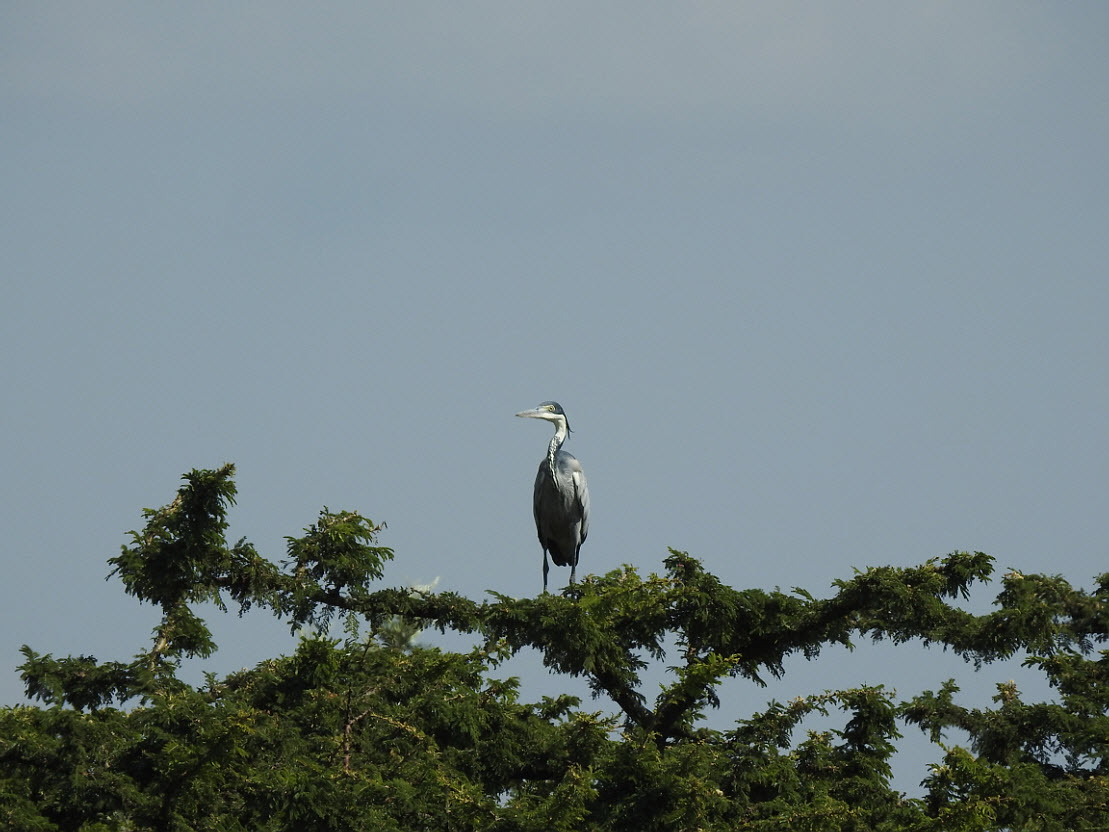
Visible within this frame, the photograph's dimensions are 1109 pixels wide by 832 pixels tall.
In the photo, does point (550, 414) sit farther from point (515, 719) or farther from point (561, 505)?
point (515, 719)

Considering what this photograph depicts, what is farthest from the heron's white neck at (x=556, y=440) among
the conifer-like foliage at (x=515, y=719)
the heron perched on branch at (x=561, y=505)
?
the conifer-like foliage at (x=515, y=719)

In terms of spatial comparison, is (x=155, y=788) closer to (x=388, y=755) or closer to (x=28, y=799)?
(x=28, y=799)

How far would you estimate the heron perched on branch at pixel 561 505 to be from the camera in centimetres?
1648

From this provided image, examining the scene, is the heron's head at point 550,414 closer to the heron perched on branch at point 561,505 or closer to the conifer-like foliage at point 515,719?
the heron perched on branch at point 561,505

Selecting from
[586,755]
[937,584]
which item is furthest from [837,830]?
[937,584]

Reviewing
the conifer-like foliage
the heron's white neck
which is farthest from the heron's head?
the conifer-like foliage

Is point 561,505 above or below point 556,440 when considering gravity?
below

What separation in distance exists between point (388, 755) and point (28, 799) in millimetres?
2053

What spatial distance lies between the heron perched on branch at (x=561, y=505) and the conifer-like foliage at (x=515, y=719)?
17.3 feet

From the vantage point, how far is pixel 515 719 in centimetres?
949

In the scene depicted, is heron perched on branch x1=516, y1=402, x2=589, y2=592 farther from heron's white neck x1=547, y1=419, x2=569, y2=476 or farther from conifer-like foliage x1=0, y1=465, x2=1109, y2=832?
conifer-like foliage x1=0, y1=465, x2=1109, y2=832

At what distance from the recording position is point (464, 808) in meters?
7.28

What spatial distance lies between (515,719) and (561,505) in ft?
23.2

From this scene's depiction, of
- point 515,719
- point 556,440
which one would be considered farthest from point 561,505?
point 515,719
